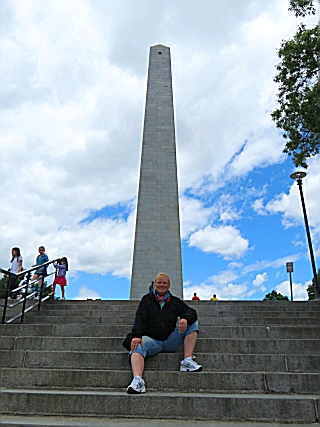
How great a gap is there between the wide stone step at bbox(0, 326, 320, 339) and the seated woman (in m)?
0.99

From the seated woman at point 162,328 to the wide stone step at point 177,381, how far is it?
175 mm

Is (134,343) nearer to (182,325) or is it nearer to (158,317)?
(158,317)

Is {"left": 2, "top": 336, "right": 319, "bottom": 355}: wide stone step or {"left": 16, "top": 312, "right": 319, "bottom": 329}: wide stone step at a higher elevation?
{"left": 16, "top": 312, "right": 319, "bottom": 329}: wide stone step

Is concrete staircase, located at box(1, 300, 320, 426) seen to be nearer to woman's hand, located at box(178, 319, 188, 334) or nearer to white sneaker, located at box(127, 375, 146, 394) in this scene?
white sneaker, located at box(127, 375, 146, 394)

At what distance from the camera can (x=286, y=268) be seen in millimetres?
14789

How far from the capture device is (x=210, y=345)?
4551 mm

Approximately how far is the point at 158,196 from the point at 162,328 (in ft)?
35.6

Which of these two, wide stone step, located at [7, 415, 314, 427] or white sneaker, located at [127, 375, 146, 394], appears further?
white sneaker, located at [127, 375, 146, 394]

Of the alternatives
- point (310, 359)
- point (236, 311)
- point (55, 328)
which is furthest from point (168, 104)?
point (310, 359)

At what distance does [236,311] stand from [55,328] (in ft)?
10.2

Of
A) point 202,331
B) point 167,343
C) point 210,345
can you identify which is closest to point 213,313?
point 202,331

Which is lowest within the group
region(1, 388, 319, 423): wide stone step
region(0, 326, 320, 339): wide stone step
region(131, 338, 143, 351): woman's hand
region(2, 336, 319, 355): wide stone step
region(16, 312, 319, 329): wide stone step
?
region(1, 388, 319, 423): wide stone step

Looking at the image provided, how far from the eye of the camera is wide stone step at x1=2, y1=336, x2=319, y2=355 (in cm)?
446

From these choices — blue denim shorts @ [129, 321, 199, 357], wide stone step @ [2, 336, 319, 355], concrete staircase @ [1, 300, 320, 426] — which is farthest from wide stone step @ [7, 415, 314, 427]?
wide stone step @ [2, 336, 319, 355]
